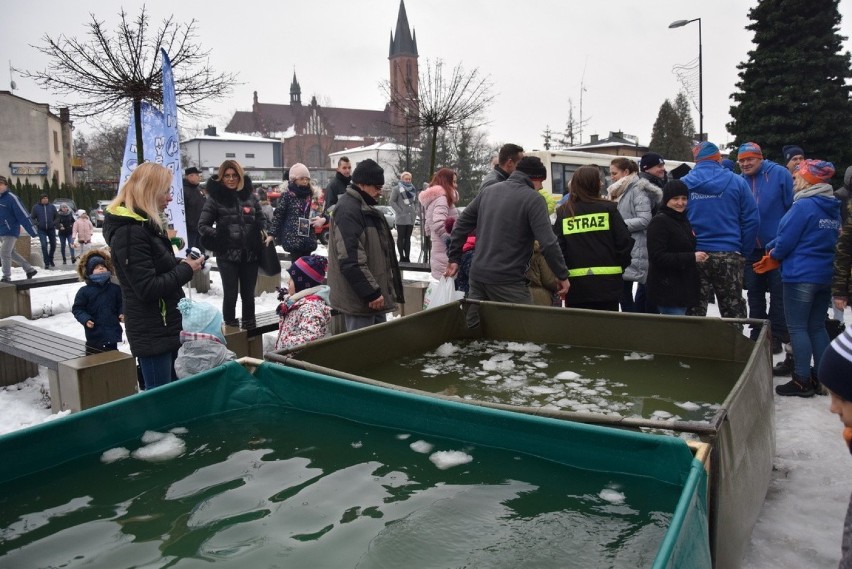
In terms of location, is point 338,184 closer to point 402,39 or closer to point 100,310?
point 100,310

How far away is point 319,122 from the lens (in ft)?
293

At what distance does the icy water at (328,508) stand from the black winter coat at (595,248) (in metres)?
2.82

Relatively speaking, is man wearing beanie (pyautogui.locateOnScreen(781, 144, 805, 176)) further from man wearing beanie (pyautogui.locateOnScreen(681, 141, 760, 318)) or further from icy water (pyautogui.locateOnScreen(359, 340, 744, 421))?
icy water (pyautogui.locateOnScreen(359, 340, 744, 421))

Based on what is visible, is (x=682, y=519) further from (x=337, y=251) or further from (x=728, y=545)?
(x=337, y=251)

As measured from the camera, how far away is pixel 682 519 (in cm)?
159

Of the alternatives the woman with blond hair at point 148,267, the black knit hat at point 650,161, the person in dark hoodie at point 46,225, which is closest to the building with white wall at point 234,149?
the person in dark hoodie at point 46,225

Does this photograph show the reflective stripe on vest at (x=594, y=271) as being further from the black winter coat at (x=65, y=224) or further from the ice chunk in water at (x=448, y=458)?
the black winter coat at (x=65, y=224)

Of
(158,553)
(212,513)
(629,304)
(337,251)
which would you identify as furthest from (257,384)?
(629,304)

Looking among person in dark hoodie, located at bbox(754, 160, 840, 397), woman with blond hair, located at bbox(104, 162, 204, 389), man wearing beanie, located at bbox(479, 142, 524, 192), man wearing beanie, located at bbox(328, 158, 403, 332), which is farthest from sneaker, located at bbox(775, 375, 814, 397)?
woman with blond hair, located at bbox(104, 162, 204, 389)

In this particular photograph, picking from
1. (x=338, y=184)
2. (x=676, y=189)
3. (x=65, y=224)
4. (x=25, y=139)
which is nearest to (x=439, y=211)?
(x=338, y=184)

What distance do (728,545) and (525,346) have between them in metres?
2.40

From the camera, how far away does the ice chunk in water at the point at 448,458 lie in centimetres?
244

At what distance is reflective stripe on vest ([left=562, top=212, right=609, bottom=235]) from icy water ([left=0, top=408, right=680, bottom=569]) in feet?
9.40

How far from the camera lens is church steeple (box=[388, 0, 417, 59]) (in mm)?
84500
